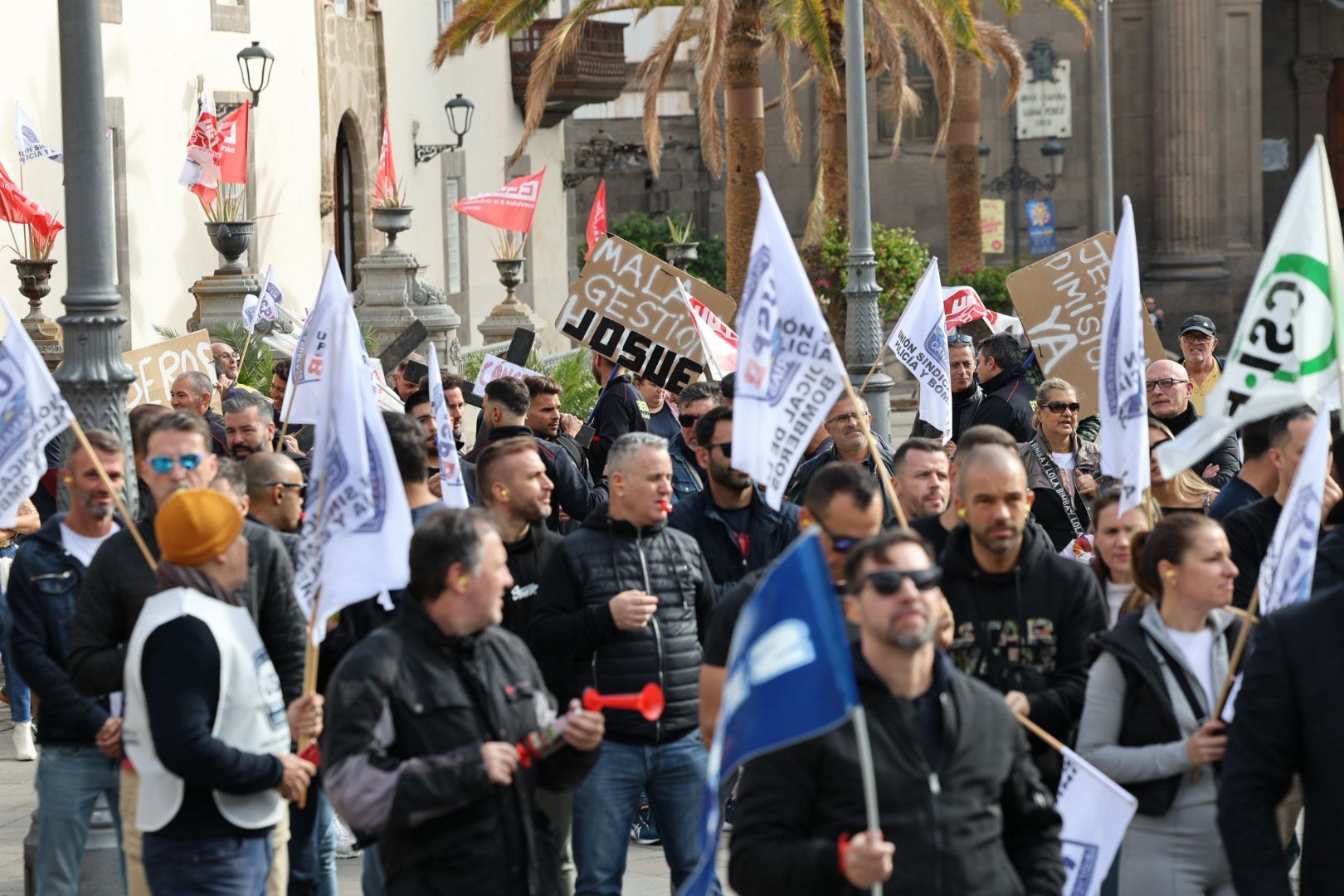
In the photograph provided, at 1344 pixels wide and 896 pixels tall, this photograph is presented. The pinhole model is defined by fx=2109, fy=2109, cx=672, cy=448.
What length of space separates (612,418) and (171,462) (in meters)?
4.80

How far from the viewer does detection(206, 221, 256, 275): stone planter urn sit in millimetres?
18625

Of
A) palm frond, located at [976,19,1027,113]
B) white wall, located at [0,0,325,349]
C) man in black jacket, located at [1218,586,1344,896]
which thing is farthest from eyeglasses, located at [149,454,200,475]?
palm frond, located at [976,19,1027,113]

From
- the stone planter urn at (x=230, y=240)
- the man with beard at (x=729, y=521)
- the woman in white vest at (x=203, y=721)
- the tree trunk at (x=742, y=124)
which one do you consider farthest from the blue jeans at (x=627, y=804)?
the tree trunk at (x=742, y=124)

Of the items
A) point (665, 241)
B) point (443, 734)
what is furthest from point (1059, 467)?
point (665, 241)

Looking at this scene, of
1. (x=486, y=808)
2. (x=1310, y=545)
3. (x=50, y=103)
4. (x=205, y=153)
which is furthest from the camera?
(x=205, y=153)

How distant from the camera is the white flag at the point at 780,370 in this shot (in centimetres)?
609

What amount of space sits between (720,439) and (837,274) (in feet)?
55.1

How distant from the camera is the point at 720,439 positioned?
7.38 metres

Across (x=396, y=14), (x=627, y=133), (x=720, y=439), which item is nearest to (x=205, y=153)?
(x=396, y=14)

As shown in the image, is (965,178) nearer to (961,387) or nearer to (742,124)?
(742,124)

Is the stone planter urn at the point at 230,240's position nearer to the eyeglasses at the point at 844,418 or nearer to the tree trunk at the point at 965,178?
the eyeglasses at the point at 844,418

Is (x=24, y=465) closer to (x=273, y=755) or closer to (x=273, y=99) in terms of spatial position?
(x=273, y=755)

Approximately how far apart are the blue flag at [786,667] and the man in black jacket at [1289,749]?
37.4 inches

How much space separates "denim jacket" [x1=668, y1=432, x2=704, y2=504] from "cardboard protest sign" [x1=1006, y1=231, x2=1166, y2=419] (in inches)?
88.0
